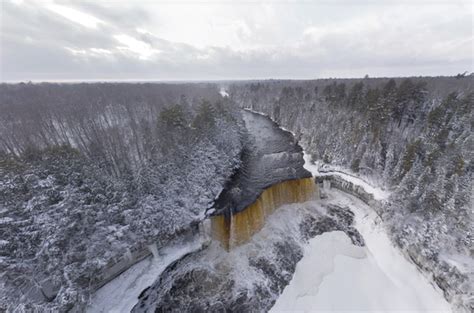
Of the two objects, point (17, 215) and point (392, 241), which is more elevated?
point (17, 215)

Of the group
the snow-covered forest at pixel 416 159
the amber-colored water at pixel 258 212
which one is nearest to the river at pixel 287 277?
the amber-colored water at pixel 258 212

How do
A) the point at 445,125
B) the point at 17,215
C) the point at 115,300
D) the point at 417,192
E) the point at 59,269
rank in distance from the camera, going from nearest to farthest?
the point at 17,215 < the point at 59,269 < the point at 115,300 < the point at 417,192 < the point at 445,125

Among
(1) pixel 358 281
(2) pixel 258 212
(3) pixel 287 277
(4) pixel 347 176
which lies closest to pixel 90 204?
(2) pixel 258 212

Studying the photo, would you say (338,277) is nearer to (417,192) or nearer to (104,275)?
(417,192)

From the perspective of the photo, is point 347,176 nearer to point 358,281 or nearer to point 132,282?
point 358,281

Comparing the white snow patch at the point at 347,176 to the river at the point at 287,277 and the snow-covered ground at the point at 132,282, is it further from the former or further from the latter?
the snow-covered ground at the point at 132,282

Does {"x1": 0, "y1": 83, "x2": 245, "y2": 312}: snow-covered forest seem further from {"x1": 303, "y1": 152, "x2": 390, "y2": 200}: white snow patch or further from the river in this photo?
{"x1": 303, "y1": 152, "x2": 390, "y2": 200}: white snow patch

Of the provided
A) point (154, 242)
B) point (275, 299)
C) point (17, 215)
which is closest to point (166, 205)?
point (154, 242)

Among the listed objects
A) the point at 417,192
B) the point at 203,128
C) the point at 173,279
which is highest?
the point at 203,128

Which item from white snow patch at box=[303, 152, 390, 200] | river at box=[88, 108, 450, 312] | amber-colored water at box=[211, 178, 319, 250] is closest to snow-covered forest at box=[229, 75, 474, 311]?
white snow patch at box=[303, 152, 390, 200]
